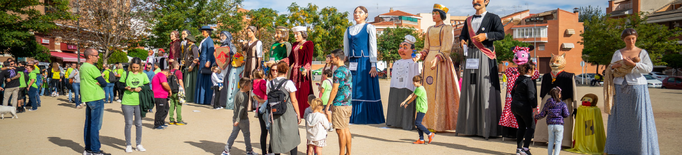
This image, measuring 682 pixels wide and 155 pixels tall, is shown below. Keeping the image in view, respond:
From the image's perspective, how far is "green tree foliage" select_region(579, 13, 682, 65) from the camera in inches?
1242

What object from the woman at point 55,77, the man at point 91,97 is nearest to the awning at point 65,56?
the woman at point 55,77

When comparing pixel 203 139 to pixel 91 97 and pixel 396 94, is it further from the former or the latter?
pixel 396 94

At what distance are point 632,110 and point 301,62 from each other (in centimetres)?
549

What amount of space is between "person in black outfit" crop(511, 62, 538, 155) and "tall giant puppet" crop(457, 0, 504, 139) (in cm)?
122

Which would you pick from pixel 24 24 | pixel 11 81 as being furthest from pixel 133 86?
pixel 24 24

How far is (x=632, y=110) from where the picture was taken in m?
5.58

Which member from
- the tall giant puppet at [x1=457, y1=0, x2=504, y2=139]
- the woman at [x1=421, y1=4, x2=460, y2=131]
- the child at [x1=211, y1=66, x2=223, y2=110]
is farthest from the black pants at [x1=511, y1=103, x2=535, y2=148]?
the child at [x1=211, y1=66, x2=223, y2=110]

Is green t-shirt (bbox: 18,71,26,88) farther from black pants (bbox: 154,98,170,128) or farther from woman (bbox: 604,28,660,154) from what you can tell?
woman (bbox: 604,28,660,154)

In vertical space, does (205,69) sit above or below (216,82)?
above

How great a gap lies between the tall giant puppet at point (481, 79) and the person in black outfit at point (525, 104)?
3.99 ft

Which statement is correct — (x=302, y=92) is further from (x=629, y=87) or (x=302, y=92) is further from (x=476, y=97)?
(x=629, y=87)

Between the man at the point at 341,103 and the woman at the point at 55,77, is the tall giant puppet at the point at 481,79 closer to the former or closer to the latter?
the man at the point at 341,103

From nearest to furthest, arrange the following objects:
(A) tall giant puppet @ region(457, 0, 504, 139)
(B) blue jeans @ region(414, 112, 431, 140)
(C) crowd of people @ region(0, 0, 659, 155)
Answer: (C) crowd of people @ region(0, 0, 659, 155) → (B) blue jeans @ region(414, 112, 431, 140) → (A) tall giant puppet @ region(457, 0, 504, 139)

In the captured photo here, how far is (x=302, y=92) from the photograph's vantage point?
28.0 ft
